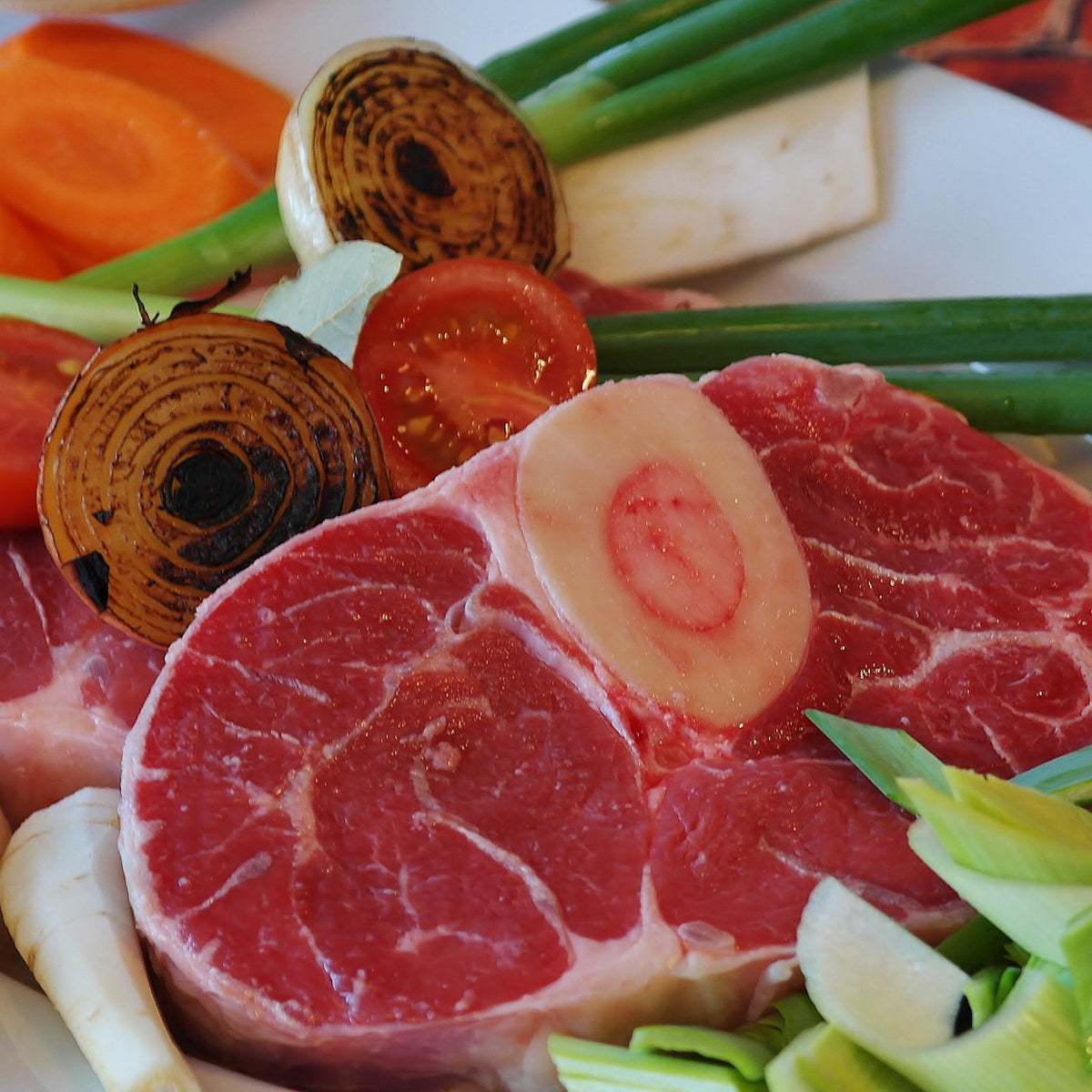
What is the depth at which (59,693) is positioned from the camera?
240 centimetres

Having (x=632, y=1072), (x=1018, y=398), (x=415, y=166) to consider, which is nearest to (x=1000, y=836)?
(x=632, y=1072)

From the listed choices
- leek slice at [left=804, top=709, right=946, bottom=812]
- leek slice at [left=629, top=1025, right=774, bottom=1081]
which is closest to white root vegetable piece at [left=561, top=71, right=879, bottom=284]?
leek slice at [left=804, top=709, right=946, bottom=812]

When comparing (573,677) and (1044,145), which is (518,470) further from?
(1044,145)

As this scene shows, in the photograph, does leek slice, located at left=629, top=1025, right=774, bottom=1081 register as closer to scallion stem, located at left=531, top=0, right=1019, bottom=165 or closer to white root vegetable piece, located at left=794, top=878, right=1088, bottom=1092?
white root vegetable piece, located at left=794, top=878, right=1088, bottom=1092

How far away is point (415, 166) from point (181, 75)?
124 cm

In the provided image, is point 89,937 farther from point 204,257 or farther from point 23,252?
point 23,252

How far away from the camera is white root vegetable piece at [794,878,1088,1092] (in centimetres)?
164

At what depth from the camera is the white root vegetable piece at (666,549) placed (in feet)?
7.18

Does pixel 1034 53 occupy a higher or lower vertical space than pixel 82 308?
higher

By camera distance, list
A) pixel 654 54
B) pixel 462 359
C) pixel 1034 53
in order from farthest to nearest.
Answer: pixel 1034 53 → pixel 654 54 → pixel 462 359

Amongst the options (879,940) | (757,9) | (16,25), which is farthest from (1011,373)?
(16,25)

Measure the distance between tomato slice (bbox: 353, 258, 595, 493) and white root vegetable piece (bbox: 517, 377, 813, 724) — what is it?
1.46 ft

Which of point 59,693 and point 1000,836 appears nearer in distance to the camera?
point 1000,836

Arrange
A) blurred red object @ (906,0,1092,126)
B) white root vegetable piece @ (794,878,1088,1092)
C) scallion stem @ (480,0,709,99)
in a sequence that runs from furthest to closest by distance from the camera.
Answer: blurred red object @ (906,0,1092,126)
scallion stem @ (480,0,709,99)
white root vegetable piece @ (794,878,1088,1092)
